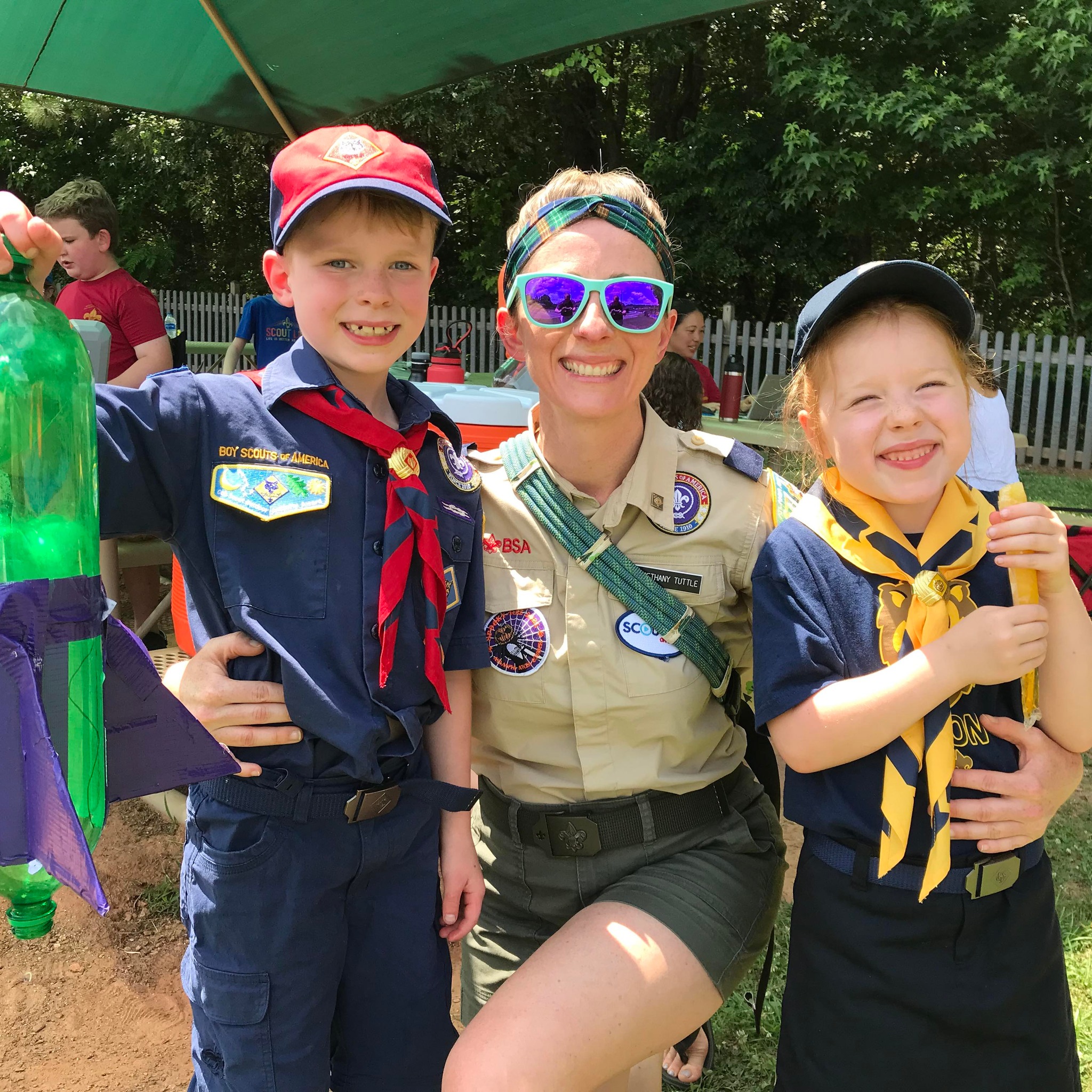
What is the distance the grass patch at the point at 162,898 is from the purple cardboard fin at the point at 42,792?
2.45m

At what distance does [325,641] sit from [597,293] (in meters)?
0.87

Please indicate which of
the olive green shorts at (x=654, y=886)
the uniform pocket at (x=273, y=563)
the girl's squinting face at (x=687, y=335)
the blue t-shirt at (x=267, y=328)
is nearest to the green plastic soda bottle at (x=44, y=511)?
the uniform pocket at (x=273, y=563)

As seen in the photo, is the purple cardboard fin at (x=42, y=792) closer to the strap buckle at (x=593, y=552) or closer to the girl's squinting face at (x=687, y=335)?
the strap buckle at (x=593, y=552)

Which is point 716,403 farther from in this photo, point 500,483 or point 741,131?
point 741,131

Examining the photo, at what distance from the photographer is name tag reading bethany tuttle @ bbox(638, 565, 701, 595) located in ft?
6.88

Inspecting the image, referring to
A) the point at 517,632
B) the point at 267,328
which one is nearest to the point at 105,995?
the point at 517,632

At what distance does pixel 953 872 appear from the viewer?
5.58 ft

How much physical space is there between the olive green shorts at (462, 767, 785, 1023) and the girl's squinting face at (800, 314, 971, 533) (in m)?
0.79

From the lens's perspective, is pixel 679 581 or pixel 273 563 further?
pixel 679 581

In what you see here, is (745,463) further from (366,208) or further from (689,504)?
(366,208)

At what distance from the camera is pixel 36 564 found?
4.03 feet

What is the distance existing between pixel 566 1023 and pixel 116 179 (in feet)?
74.6

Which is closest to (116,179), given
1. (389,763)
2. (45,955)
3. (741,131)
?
(741,131)

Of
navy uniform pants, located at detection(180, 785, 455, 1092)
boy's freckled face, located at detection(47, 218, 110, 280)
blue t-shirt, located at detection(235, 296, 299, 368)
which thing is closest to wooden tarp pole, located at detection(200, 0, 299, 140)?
boy's freckled face, located at detection(47, 218, 110, 280)
